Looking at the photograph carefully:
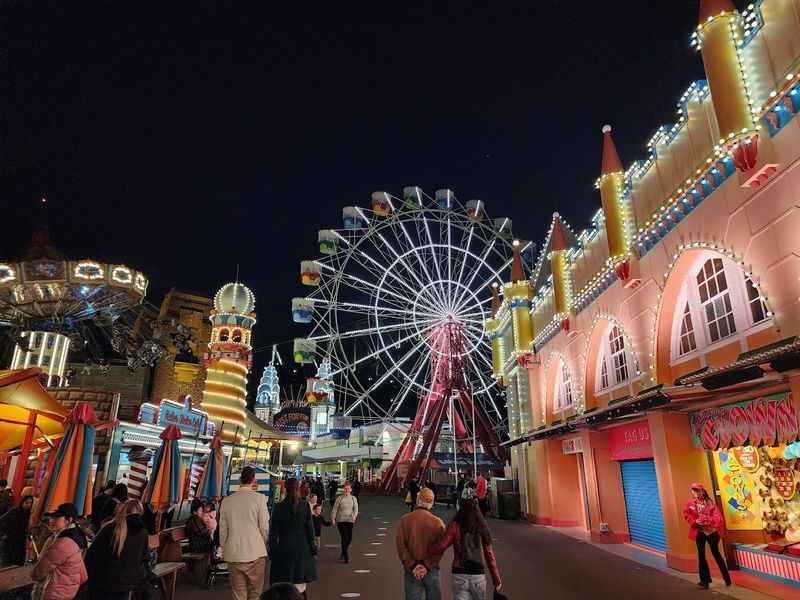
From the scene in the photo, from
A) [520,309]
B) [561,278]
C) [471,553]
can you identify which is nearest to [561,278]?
[561,278]

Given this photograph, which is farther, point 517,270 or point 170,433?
point 517,270

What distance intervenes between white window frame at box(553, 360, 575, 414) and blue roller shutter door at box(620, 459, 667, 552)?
303 cm

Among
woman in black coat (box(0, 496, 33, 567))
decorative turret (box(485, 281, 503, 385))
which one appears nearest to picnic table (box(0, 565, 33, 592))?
woman in black coat (box(0, 496, 33, 567))

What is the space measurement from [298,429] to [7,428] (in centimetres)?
3867

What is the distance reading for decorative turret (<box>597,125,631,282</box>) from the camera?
430 inches

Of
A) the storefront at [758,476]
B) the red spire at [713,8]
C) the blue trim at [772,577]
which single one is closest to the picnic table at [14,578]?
the storefront at [758,476]

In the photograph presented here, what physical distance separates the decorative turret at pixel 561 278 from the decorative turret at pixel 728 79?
25.3 feet

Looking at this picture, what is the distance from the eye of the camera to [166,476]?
1086 cm

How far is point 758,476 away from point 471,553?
6.92 m

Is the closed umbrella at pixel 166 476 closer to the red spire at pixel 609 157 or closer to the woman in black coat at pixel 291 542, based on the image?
the woman in black coat at pixel 291 542

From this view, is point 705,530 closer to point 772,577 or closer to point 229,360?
point 772,577

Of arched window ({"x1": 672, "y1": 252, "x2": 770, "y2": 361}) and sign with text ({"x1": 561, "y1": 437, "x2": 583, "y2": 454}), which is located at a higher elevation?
arched window ({"x1": 672, "y1": 252, "x2": 770, "y2": 361})

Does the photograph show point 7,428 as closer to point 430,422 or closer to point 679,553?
point 679,553

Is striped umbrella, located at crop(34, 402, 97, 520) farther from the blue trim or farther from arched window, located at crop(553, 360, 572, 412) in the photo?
arched window, located at crop(553, 360, 572, 412)
